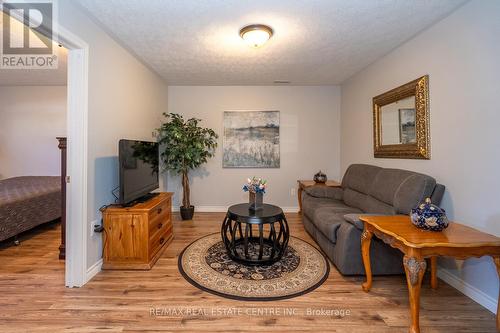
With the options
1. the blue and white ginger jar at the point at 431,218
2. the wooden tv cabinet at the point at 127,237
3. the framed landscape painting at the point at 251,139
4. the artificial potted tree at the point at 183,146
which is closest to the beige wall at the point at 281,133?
the framed landscape painting at the point at 251,139

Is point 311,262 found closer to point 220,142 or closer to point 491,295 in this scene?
point 491,295

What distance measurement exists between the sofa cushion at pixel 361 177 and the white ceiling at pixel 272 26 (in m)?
1.56

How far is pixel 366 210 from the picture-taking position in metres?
2.80

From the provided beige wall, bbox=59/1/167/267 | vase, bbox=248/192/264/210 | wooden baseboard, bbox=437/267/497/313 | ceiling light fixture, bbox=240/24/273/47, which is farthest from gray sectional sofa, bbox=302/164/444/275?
beige wall, bbox=59/1/167/267

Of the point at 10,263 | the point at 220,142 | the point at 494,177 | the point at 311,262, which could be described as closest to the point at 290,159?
the point at 220,142

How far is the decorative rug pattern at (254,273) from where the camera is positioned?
1.96 meters

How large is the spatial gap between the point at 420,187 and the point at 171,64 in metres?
3.50

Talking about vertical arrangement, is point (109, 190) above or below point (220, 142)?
below

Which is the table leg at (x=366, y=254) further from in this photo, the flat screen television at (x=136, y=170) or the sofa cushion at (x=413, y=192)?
the flat screen television at (x=136, y=170)

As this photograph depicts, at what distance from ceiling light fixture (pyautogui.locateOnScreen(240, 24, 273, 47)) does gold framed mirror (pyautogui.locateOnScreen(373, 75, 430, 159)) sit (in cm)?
173

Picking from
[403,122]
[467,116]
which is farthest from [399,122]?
[467,116]

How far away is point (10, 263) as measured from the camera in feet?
7.80

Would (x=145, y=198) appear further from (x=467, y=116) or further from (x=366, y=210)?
(x=467, y=116)

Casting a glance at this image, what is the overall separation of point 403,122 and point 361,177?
0.88m
